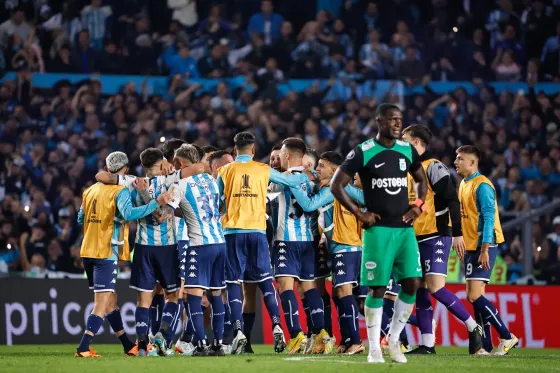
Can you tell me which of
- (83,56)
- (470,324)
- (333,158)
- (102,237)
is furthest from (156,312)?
(83,56)

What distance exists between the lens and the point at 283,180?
41.2 feet

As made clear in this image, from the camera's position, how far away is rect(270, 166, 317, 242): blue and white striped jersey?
1299cm

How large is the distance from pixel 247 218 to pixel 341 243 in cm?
125

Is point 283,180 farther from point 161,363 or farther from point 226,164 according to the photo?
point 161,363

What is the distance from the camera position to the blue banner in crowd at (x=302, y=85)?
2298 cm

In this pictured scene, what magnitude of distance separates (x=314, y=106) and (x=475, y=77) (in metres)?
4.35

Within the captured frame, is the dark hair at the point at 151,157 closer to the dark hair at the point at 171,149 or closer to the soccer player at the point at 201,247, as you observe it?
the soccer player at the point at 201,247

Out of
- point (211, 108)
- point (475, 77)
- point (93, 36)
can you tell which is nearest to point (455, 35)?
point (475, 77)

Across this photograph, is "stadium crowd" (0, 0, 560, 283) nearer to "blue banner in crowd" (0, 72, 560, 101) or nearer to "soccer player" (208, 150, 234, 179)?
"blue banner in crowd" (0, 72, 560, 101)

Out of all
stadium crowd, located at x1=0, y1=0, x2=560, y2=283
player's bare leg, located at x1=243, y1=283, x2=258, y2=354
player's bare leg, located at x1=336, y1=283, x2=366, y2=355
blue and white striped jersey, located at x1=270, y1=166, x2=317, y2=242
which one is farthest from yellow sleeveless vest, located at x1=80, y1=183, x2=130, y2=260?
stadium crowd, located at x1=0, y1=0, x2=560, y2=283

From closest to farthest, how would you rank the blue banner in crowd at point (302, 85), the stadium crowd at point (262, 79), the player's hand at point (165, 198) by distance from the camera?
the player's hand at point (165, 198) → the stadium crowd at point (262, 79) → the blue banner in crowd at point (302, 85)

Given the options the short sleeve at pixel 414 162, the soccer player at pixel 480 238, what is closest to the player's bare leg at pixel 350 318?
the soccer player at pixel 480 238

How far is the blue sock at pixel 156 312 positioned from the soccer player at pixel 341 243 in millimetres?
2136

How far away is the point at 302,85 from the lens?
80.1 ft
